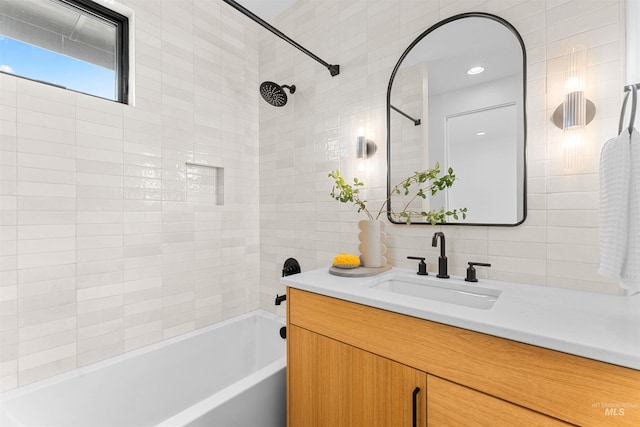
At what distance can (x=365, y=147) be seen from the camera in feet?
5.47

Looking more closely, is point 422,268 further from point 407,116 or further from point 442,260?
point 407,116

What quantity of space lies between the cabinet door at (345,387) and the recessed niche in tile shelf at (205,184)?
117 cm

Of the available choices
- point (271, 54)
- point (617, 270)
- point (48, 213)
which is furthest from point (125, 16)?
point (617, 270)

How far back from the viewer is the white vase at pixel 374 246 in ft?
4.72

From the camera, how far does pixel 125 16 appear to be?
164 cm

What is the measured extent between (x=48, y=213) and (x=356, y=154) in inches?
62.8

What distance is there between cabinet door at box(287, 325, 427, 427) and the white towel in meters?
0.58

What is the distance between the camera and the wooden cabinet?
644 mm

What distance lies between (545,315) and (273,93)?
5.91ft

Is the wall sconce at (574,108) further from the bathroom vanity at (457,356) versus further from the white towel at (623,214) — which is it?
the bathroom vanity at (457,356)

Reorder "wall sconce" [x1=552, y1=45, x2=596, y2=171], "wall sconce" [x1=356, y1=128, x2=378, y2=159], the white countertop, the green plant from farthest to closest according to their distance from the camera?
"wall sconce" [x1=356, y1=128, x2=378, y2=159] → the green plant → "wall sconce" [x1=552, y1=45, x2=596, y2=171] → the white countertop

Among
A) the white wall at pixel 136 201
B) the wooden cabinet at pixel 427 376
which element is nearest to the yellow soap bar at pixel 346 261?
the wooden cabinet at pixel 427 376

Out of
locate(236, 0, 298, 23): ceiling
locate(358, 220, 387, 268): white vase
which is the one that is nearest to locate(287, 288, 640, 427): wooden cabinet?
locate(358, 220, 387, 268): white vase

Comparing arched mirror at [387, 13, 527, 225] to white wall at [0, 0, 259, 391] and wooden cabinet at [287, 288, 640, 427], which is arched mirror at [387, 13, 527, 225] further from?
white wall at [0, 0, 259, 391]
